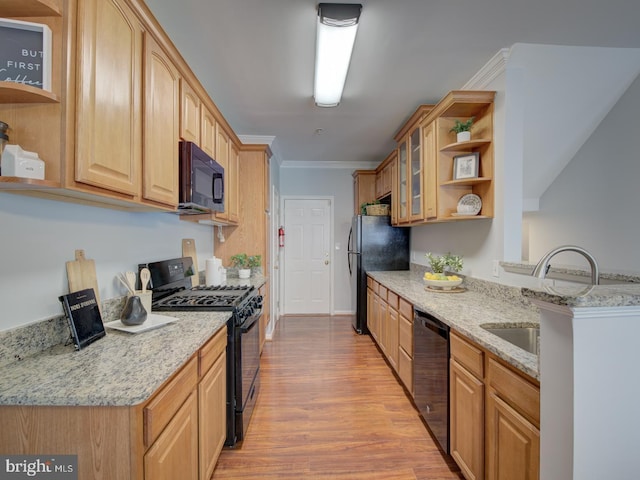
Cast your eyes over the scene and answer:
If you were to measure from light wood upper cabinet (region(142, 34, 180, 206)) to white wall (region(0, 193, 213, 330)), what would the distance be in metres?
0.34

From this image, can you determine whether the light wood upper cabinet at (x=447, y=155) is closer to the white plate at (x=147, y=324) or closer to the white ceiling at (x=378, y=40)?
the white ceiling at (x=378, y=40)

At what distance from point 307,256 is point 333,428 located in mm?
3043

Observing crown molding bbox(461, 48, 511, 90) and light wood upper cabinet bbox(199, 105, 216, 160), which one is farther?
light wood upper cabinet bbox(199, 105, 216, 160)

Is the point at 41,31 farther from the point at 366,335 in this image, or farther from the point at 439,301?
the point at 366,335

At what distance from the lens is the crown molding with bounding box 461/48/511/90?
1.92 m

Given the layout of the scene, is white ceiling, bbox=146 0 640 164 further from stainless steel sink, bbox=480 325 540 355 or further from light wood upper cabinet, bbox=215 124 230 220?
stainless steel sink, bbox=480 325 540 355

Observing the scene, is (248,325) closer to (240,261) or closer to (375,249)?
(240,261)

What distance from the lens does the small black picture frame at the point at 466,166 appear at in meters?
2.19

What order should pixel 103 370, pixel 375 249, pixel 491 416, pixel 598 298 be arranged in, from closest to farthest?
pixel 598 298 < pixel 103 370 < pixel 491 416 < pixel 375 249

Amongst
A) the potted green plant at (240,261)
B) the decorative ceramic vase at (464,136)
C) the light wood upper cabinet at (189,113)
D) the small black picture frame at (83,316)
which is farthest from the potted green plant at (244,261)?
the decorative ceramic vase at (464,136)

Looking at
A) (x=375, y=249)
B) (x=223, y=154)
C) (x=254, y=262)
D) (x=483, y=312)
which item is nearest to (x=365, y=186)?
(x=375, y=249)

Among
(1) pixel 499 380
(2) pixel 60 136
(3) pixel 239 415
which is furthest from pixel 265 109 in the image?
(1) pixel 499 380

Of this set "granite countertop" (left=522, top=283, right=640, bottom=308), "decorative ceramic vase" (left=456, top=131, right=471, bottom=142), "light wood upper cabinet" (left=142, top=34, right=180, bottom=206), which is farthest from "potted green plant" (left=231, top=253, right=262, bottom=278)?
"granite countertop" (left=522, top=283, right=640, bottom=308)

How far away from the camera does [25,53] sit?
872 millimetres
